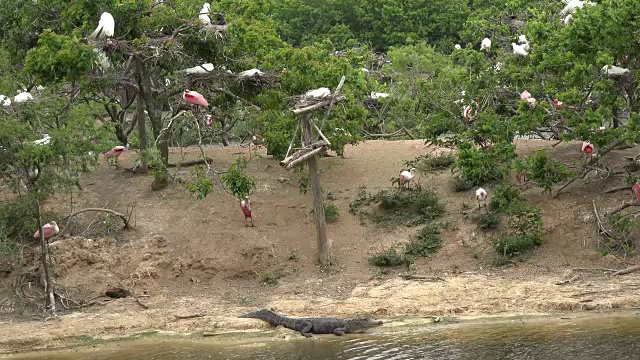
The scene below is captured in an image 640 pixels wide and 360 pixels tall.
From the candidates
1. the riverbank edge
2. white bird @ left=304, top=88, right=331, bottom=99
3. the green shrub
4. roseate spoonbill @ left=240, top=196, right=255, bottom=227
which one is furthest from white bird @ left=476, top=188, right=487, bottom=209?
roseate spoonbill @ left=240, top=196, right=255, bottom=227

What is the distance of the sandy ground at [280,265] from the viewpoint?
14.2 metres

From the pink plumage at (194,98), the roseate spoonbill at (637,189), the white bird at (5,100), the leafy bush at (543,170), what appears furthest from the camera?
the pink plumage at (194,98)

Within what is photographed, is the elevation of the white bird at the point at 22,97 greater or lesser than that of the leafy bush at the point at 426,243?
greater

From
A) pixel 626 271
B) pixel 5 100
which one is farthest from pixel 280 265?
pixel 626 271

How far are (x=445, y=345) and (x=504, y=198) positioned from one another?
4.55 meters

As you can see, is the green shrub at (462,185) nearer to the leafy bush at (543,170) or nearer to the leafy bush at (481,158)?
the leafy bush at (481,158)

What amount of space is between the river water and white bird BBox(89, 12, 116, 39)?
4973mm

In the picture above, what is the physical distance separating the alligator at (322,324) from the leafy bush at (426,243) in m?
2.88

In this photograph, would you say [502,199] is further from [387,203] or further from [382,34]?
[382,34]

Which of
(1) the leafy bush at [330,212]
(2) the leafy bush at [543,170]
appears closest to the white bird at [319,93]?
(1) the leafy bush at [330,212]

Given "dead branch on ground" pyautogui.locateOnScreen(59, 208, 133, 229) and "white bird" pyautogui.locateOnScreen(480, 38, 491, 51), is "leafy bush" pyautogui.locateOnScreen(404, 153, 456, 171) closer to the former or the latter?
"white bird" pyautogui.locateOnScreen(480, 38, 491, 51)

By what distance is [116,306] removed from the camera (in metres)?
15.0

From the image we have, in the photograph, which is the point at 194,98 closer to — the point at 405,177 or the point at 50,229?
the point at 50,229

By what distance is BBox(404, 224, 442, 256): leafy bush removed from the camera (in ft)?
53.7
